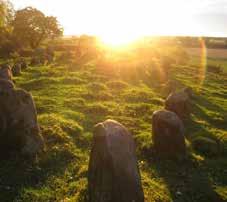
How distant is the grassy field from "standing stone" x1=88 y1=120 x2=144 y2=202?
1.15 m

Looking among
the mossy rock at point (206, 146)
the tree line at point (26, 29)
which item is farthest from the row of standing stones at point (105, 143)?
the tree line at point (26, 29)

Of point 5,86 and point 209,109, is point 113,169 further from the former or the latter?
point 209,109

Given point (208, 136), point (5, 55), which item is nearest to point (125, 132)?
point (208, 136)

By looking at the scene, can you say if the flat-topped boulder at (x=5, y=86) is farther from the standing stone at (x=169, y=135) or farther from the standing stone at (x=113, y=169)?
the standing stone at (x=169, y=135)

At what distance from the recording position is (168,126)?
1520 centimetres

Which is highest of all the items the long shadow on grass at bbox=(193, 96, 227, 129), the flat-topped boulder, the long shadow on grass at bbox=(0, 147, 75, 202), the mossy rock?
the flat-topped boulder

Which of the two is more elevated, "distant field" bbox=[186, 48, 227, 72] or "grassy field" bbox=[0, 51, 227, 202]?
"grassy field" bbox=[0, 51, 227, 202]

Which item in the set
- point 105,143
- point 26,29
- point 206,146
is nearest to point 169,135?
point 206,146

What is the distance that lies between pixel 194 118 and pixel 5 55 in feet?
129

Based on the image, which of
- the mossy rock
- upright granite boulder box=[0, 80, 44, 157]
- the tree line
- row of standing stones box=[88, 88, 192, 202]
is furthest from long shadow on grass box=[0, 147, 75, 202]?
the tree line

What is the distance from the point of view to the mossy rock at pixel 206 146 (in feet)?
54.5

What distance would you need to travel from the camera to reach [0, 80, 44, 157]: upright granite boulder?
1362 centimetres

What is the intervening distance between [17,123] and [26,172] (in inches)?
89.4

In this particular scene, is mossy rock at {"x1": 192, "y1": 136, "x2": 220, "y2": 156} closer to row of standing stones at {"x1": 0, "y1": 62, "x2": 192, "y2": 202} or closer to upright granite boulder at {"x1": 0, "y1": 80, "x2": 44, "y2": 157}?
row of standing stones at {"x1": 0, "y1": 62, "x2": 192, "y2": 202}
